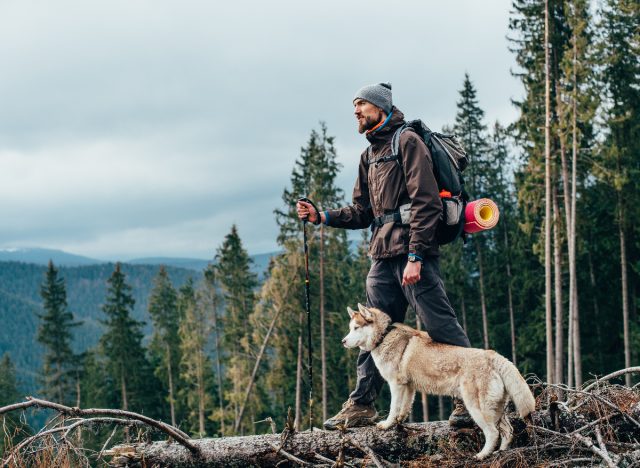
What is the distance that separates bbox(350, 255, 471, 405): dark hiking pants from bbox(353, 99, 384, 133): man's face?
1314mm

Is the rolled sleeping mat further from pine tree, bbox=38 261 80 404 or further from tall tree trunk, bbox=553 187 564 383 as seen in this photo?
pine tree, bbox=38 261 80 404

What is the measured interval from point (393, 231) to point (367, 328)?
0.95 meters

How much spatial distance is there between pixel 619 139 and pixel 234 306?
24.0 metres

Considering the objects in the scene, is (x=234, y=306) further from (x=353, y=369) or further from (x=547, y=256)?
(x=547, y=256)

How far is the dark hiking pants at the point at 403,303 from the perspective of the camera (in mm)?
5574

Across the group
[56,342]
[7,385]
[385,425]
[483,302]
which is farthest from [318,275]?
[7,385]

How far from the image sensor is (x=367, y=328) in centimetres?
589

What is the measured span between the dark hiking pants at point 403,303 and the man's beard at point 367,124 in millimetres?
1287

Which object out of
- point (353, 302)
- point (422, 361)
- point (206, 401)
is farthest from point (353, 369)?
point (422, 361)

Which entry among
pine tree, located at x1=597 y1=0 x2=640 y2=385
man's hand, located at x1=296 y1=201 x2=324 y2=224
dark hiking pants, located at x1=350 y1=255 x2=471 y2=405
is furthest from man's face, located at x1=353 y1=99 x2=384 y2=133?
pine tree, located at x1=597 y1=0 x2=640 y2=385

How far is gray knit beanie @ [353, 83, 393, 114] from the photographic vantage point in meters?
5.93

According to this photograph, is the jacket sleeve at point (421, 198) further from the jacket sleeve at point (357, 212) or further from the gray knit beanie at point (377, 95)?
the jacket sleeve at point (357, 212)

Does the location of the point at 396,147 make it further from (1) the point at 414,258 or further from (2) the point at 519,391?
(2) the point at 519,391

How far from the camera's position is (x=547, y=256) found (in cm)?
2356
